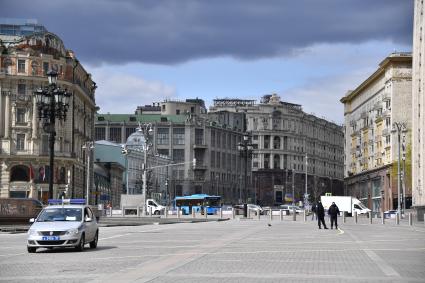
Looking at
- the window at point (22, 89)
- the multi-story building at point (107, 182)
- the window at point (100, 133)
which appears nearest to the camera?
the window at point (22, 89)

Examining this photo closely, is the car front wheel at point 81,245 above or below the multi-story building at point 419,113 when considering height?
below

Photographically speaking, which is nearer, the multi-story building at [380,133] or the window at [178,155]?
the multi-story building at [380,133]

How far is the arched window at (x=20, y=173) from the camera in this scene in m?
102

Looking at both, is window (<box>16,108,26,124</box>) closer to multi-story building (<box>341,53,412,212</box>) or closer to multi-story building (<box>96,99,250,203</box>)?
multi-story building (<box>341,53,412,212</box>)

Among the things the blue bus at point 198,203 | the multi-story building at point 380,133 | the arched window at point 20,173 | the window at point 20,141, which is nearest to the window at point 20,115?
the window at point 20,141

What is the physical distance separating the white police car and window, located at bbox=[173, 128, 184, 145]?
169561mm

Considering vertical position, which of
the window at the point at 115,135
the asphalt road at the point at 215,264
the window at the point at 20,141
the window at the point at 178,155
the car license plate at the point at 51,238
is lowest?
the asphalt road at the point at 215,264

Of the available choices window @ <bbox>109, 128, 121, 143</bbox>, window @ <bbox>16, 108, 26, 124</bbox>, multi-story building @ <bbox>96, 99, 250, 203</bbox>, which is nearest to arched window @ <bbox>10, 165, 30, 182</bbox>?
window @ <bbox>16, 108, 26, 124</bbox>

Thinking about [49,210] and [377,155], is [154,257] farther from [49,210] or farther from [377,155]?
[377,155]

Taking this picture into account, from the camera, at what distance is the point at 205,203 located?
11956cm

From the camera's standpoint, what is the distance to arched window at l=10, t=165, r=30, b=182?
10156 centimetres

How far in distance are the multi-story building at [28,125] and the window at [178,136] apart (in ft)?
304

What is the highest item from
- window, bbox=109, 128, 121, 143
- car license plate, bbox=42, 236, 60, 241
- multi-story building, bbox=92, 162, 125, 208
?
window, bbox=109, 128, 121, 143

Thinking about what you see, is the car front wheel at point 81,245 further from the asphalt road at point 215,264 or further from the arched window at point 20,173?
the arched window at point 20,173
